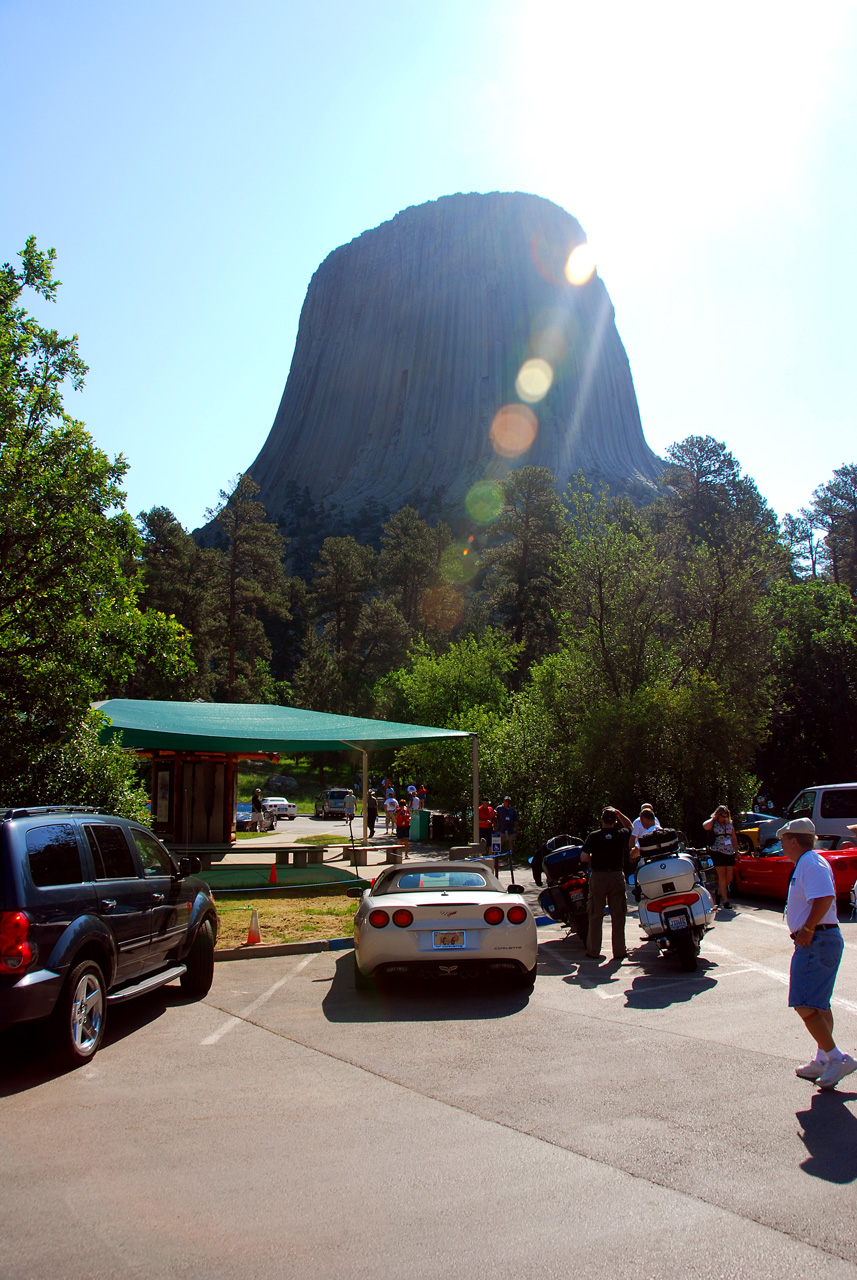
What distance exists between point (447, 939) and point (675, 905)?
2.70 m

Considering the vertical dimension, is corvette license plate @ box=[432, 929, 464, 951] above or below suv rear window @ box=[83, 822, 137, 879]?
below

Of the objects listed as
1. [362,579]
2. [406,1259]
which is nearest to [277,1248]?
[406,1259]

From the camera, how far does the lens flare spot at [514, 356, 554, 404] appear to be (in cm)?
12482

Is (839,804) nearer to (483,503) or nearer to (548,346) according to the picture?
(483,503)

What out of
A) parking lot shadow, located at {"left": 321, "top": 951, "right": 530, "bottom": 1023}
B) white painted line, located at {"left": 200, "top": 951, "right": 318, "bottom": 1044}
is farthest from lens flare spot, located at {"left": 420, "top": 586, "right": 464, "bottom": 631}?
parking lot shadow, located at {"left": 321, "top": 951, "right": 530, "bottom": 1023}

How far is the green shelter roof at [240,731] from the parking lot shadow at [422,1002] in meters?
9.35

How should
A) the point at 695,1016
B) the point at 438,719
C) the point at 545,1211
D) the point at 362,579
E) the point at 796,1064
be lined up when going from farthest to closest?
the point at 362,579 < the point at 438,719 < the point at 695,1016 < the point at 796,1064 < the point at 545,1211

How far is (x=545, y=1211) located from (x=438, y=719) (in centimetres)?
3306

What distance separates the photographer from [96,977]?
6.09 meters

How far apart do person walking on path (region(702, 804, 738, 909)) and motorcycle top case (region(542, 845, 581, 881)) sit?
10.6 ft

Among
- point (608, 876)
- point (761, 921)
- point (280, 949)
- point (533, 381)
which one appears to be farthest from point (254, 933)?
point (533, 381)

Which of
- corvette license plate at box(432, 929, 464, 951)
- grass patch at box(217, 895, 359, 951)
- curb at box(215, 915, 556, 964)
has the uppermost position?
corvette license plate at box(432, 929, 464, 951)

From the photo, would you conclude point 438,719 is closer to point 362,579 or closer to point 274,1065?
point 274,1065

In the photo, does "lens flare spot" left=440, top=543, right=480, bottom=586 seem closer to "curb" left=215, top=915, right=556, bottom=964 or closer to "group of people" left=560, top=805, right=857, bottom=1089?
"curb" left=215, top=915, right=556, bottom=964
